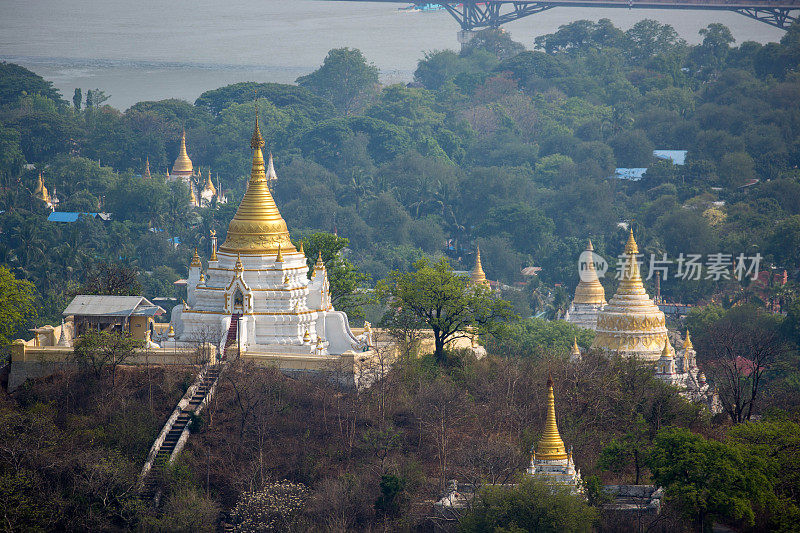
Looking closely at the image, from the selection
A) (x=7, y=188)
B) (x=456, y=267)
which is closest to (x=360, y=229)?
(x=456, y=267)

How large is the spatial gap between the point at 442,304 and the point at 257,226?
6.77m

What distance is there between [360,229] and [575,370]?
205ft

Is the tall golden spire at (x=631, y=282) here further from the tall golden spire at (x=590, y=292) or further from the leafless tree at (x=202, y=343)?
the leafless tree at (x=202, y=343)

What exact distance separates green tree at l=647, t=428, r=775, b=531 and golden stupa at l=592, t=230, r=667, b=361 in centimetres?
2299

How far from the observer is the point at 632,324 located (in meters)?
79.4

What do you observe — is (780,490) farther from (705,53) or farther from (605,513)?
(705,53)

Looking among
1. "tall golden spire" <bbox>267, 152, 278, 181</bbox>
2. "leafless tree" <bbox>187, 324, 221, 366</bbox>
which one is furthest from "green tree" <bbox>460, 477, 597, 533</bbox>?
"tall golden spire" <bbox>267, 152, 278, 181</bbox>

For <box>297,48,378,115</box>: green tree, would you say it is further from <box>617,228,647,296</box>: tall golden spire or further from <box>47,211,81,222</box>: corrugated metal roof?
<box>617,228,647,296</box>: tall golden spire

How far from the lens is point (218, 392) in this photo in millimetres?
60625

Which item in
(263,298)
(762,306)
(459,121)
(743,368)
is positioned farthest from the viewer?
(459,121)

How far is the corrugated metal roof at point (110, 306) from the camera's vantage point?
6425 centimetres

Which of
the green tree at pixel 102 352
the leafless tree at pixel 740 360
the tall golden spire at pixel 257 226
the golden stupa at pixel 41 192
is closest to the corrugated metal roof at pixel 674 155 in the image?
the golden stupa at pixel 41 192

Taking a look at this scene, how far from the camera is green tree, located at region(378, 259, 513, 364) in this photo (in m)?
66.7

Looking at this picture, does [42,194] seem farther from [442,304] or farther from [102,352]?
[102,352]
